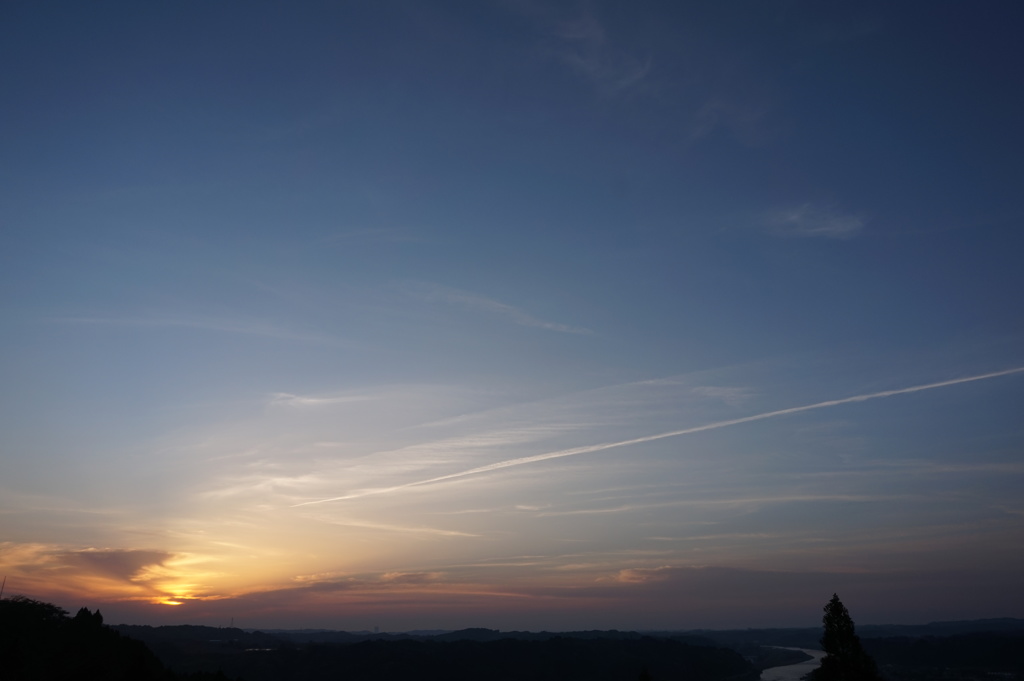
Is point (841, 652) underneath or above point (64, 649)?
above

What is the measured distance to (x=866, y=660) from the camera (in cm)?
4631

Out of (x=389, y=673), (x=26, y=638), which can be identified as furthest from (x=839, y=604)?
(x=389, y=673)

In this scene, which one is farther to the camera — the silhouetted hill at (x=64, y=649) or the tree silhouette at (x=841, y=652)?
the silhouetted hill at (x=64, y=649)

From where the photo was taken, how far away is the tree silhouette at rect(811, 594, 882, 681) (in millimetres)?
45594

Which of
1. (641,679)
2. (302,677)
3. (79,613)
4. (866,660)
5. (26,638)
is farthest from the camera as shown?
(302,677)

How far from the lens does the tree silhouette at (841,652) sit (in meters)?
45.6

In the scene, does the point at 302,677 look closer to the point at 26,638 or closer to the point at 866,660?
the point at 26,638

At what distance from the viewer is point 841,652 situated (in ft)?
153

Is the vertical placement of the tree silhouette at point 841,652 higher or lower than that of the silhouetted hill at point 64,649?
higher

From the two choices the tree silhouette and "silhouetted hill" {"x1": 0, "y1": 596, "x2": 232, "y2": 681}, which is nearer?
the tree silhouette

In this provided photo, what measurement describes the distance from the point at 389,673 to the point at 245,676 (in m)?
40.4

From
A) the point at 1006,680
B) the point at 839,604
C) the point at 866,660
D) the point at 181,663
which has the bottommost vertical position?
the point at 1006,680

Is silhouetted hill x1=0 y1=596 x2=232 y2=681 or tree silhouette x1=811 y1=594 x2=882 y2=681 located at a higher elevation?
tree silhouette x1=811 y1=594 x2=882 y2=681

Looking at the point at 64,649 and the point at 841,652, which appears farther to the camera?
the point at 64,649
